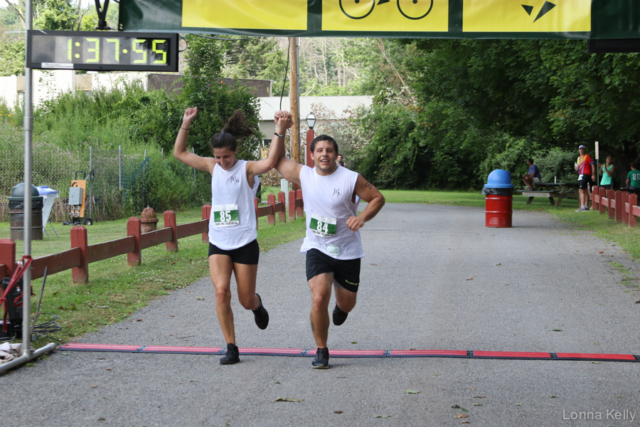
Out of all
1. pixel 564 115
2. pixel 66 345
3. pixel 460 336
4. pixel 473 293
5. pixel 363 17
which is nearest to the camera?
pixel 66 345

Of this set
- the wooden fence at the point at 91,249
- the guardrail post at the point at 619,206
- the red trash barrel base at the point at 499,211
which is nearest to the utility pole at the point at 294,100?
the red trash barrel base at the point at 499,211

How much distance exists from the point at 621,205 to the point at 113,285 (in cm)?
1439

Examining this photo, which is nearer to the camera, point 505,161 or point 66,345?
point 66,345

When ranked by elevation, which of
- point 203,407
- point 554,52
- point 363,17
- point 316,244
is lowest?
point 203,407

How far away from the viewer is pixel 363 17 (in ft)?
Answer: 27.2

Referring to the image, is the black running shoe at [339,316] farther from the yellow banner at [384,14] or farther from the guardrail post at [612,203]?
the guardrail post at [612,203]

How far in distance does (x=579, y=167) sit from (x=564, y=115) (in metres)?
1.91

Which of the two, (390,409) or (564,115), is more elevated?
(564,115)

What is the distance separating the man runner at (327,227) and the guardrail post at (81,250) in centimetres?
430

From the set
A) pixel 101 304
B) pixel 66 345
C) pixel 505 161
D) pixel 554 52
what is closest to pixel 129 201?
pixel 554 52

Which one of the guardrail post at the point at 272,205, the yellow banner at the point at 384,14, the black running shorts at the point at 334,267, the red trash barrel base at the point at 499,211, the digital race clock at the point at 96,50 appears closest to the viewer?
the black running shorts at the point at 334,267

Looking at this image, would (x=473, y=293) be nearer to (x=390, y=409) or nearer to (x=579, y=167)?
(x=390, y=409)

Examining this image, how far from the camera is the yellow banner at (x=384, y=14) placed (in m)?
8.27

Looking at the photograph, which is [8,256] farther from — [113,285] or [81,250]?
[113,285]
